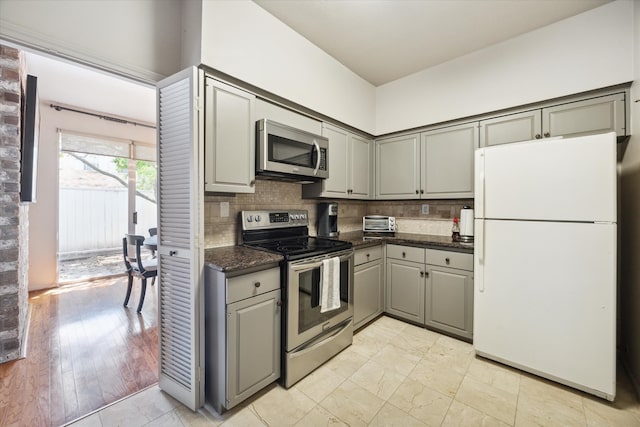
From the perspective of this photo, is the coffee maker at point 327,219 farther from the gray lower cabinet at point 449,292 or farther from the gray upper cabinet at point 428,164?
the gray lower cabinet at point 449,292

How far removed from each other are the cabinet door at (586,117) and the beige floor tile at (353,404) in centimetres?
248

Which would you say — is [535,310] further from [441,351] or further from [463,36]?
[463,36]

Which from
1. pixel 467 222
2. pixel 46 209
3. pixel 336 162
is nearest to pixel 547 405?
pixel 467 222

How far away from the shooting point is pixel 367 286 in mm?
2637

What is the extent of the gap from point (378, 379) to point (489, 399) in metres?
0.69

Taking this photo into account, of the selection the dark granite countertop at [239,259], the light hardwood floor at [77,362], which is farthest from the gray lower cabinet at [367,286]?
the light hardwood floor at [77,362]

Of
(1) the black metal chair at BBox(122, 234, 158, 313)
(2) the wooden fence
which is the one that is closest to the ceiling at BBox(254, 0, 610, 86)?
(1) the black metal chair at BBox(122, 234, 158, 313)

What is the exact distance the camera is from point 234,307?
152 cm

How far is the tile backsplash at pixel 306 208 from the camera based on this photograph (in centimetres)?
205

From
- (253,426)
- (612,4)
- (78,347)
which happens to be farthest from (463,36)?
(78,347)

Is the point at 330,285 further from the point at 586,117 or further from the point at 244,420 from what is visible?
the point at 586,117

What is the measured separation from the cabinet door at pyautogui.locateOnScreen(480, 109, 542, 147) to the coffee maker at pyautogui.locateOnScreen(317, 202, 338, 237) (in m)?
1.56

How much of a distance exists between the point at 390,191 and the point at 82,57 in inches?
109

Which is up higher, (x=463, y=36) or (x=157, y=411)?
(x=463, y=36)
